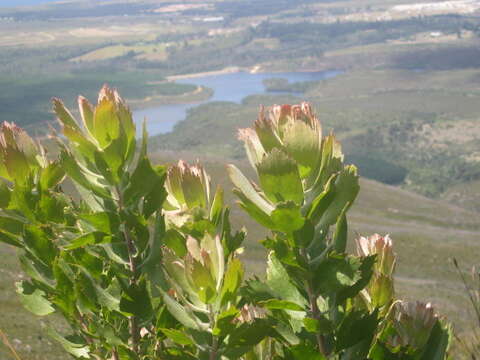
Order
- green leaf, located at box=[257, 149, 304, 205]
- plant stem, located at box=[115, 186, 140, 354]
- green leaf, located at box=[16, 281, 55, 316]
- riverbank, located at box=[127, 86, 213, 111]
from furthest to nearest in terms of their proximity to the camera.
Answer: riverbank, located at box=[127, 86, 213, 111], green leaf, located at box=[16, 281, 55, 316], plant stem, located at box=[115, 186, 140, 354], green leaf, located at box=[257, 149, 304, 205]

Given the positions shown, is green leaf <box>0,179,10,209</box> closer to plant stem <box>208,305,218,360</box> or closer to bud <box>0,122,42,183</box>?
bud <box>0,122,42,183</box>

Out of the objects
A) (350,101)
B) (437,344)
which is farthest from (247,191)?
(350,101)

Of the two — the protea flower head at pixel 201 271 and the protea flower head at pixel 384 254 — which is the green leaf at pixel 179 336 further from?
the protea flower head at pixel 384 254

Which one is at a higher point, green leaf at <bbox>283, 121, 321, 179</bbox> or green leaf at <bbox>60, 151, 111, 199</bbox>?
green leaf at <bbox>283, 121, 321, 179</bbox>

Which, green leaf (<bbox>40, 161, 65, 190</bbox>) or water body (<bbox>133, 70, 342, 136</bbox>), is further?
water body (<bbox>133, 70, 342, 136</bbox>)

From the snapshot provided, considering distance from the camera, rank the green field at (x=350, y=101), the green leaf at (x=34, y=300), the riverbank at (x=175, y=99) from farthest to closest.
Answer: the riverbank at (x=175, y=99) → the green field at (x=350, y=101) → the green leaf at (x=34, y=300)

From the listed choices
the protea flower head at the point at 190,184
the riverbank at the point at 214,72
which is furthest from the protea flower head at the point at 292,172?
the riverbank at the point at 214,72

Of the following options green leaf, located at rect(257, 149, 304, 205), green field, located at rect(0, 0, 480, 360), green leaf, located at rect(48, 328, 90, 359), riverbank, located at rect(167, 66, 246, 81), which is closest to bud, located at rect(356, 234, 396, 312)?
green leaf, located at rect(257, 149, 304, 205)

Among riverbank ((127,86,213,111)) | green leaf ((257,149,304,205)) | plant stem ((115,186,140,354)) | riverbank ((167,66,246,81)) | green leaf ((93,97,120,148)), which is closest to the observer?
green leaf ((257,149,304,205))
